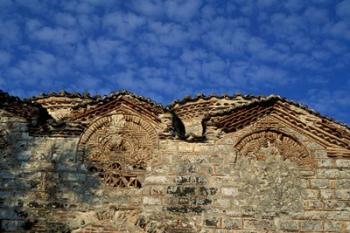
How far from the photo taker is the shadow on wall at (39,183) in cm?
840

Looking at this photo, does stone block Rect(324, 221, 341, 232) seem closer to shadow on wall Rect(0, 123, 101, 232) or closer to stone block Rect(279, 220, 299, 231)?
stone block Rect(279, 220, 299, 231)

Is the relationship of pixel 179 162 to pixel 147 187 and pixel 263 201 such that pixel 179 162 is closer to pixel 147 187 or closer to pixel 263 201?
pixel 147 187

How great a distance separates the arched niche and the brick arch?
128 cm

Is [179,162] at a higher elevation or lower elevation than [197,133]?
lower

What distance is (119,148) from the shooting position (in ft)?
29.0

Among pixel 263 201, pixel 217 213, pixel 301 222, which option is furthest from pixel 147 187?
pixel 301 222

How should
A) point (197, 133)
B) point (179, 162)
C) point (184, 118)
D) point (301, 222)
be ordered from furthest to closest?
point (184, 118), point (197, 133), point (179, 162), point (301, 222)

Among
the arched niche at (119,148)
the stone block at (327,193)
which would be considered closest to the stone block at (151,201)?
the arched niche at (119,148)

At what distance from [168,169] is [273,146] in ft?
4.89

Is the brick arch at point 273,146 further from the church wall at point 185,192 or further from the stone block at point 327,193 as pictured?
the stone block at point 327,193

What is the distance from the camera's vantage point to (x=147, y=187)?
8477 mm

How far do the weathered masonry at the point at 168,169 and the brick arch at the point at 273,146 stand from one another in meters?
0.01

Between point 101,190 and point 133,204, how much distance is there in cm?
50

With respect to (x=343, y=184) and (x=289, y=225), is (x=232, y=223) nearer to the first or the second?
(x=289, y=225)
